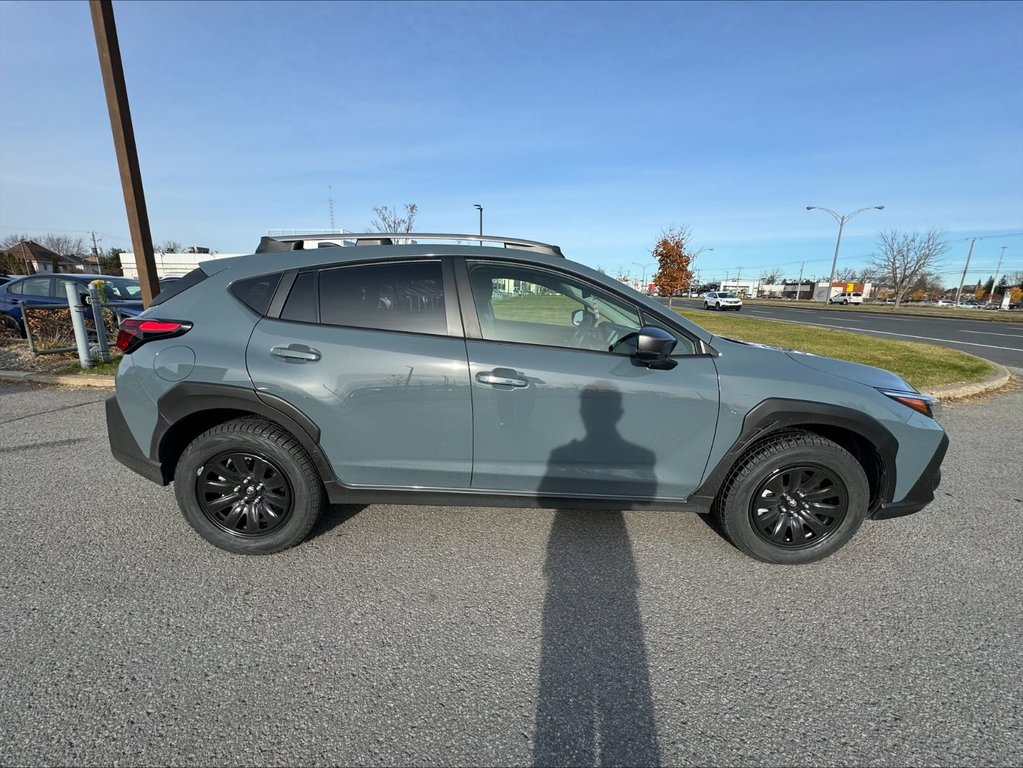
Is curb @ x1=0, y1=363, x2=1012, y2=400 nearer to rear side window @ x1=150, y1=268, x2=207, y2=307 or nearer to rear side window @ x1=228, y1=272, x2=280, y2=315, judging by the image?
rear side window @ x1=150, y1=268, x2=207, y2=307

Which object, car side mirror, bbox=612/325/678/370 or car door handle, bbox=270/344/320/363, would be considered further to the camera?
car door handle, bbox=270/344/320/363

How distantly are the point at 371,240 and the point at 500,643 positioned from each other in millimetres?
2415

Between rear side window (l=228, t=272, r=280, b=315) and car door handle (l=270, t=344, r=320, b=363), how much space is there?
0.87ft

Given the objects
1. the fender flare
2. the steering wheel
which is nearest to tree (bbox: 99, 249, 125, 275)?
the steering wheel

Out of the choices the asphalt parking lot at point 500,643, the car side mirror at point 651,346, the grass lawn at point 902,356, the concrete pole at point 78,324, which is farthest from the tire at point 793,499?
the concrete pole at point 78,324

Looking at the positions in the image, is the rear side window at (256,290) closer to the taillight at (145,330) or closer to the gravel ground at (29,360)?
the taillight at (145,330)

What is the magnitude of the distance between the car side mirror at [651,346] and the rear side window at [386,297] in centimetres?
102

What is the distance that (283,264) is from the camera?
2.76m

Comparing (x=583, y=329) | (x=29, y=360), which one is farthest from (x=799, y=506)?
(x=29, y=360)

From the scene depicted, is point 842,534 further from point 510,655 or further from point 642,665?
point 510,655

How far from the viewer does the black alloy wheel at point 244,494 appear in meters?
2.71

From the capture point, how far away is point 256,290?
106 inches

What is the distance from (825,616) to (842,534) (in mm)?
575

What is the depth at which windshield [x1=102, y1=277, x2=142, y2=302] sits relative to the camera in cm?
915
